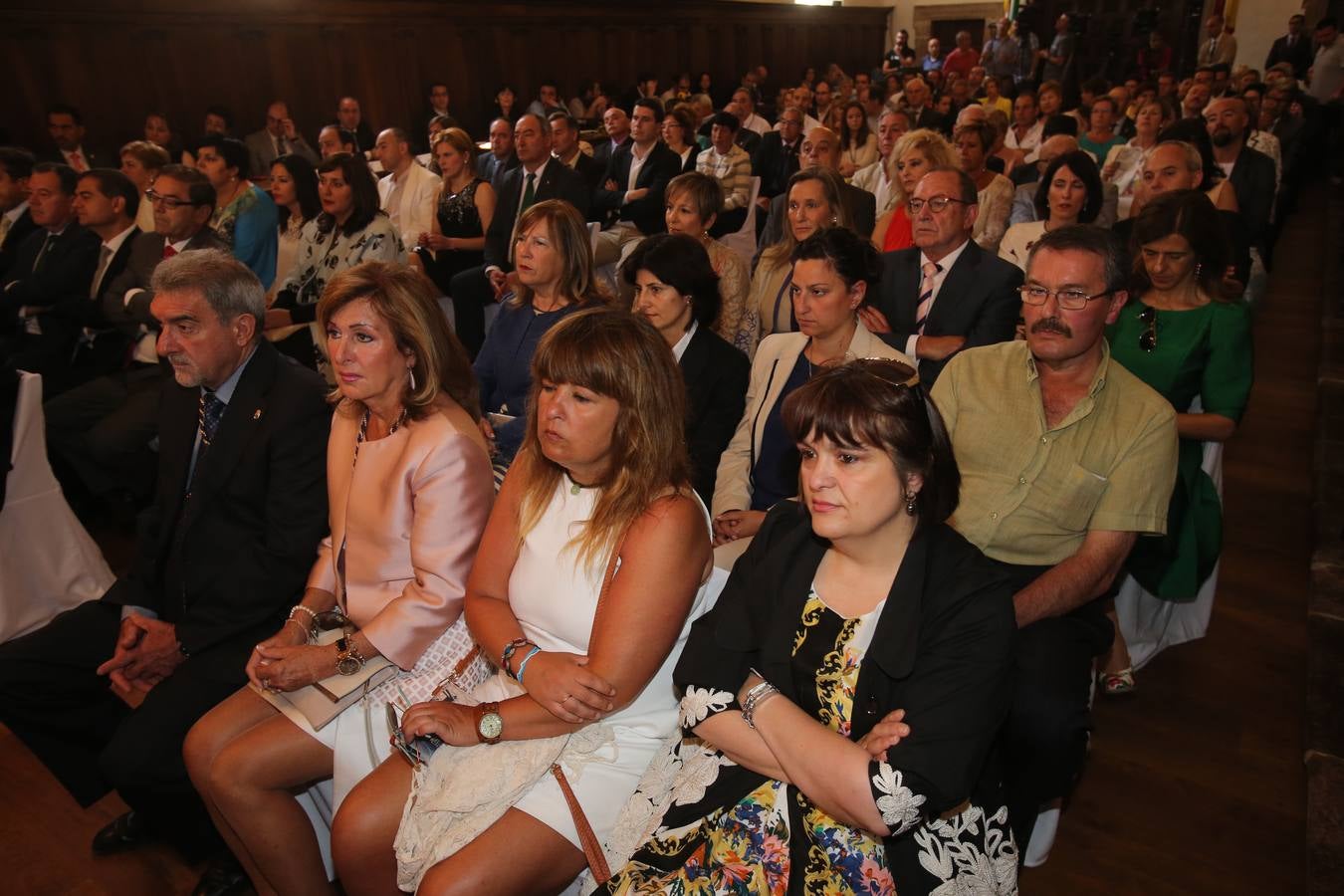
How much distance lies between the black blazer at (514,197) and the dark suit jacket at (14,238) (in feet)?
7.55

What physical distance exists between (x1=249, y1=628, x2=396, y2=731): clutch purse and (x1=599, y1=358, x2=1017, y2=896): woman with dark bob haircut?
2.40 ft

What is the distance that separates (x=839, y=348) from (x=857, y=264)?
0.25 m

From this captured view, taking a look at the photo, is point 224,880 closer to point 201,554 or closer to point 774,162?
point 201,554

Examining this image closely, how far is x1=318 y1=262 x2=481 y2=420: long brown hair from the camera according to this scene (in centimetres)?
208

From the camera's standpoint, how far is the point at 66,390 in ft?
12.7

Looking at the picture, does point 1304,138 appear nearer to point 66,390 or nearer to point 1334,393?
point 1334,393

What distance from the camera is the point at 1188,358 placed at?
8.48 feet

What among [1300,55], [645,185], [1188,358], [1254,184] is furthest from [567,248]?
[1300,55]

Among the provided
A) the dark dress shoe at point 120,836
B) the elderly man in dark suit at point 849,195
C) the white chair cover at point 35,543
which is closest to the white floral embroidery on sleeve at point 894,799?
the dark dress shoe at point 120,836

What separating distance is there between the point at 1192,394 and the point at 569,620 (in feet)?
6.77

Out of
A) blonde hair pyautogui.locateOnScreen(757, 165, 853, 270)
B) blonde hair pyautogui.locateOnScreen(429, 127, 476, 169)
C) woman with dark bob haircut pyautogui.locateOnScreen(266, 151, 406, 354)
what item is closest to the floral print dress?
blonde hair pyautogui.locateOnScreen(757, 165, 853, 270)

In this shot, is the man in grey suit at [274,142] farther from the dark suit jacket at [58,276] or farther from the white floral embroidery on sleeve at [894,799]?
the white floral embroidery on sleeve at [894,799]

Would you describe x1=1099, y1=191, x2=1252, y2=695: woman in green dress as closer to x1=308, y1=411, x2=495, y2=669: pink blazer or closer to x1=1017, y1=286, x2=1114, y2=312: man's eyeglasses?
x1=1017, y1=286, x2=1114, y2=312: man's eyeglasses

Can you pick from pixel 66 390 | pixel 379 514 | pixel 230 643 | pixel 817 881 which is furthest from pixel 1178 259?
pixel 66 390
